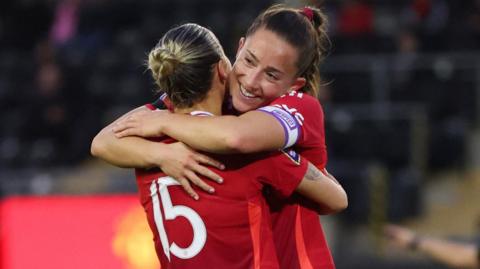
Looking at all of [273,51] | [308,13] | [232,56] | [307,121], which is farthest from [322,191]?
[232,56]

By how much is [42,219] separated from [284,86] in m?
4.72

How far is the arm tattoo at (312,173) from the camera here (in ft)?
12.0

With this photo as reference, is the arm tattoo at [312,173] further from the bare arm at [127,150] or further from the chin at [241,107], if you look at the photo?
the bare arm at [127,150]

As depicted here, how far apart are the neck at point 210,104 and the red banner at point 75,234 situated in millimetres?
4107

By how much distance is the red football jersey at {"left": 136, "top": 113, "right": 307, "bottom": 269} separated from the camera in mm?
3561

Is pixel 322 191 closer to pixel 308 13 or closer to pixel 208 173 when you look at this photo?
pixel 208 173

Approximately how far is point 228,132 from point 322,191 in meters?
0.41

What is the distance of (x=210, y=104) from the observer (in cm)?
365

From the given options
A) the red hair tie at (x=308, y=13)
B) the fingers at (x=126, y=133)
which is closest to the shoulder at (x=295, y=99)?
the red hair tie at (x=308, y=13)

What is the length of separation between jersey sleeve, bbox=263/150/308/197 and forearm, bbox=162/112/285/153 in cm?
7

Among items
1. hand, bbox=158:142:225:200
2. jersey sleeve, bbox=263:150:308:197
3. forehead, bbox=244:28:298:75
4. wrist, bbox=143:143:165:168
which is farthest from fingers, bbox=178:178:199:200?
forehead, bbox=244:28:298:75

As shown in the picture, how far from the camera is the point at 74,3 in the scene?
13961 millimetres

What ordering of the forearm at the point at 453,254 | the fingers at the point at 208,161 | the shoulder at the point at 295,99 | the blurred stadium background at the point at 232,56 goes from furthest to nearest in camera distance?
1. the blurred stadium background at the point at 232,56
2. the forearm at the point at 453,254
3. the shoulder at the point at 295,99
4. the fingers at the point at 208,161

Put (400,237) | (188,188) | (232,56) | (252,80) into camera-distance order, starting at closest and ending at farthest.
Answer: (188,188)
(252,80)
(400,237)
(232,56)
